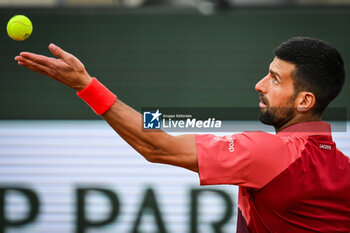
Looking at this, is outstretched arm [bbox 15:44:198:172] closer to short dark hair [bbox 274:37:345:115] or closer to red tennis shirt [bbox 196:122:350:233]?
red tennis shirt [bbox 196:122:350:233]

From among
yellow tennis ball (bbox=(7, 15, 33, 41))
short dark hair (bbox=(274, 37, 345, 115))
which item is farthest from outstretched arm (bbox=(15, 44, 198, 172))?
yellow tennis ball (bbox=(7, 15, 33, 41))

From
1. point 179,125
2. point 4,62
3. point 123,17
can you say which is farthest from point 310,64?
point 4,62

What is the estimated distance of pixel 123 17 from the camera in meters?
4.95

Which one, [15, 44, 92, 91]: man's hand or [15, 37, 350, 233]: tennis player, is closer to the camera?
[15, 44, 92, 91]: man's hand

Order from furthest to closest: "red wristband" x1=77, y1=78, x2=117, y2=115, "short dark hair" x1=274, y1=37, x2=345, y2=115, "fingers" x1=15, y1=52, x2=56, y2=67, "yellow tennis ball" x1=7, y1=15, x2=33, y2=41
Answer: "yellow tennis ball" x1=7, y1=15, x2=33, y2=41 → "short dark hair" x1=274, y1=37, x2=345, y2=115 → "red wristband" x1=77, y1=78, x2=117, y2=115 → "fingers" x1=15, y1=52, x2=56, y2=67

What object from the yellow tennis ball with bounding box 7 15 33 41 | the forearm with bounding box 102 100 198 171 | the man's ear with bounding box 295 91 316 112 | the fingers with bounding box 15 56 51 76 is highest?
the yellow tennis ball with bounding box 7 15 33 41

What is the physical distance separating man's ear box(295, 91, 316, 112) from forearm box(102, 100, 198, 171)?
62 centimetres

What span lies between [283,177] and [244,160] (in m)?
0.19

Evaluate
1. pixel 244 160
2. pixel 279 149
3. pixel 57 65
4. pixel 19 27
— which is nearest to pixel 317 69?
pixel 279 149

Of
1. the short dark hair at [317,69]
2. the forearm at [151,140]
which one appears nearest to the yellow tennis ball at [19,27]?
the forearm at [151,140]

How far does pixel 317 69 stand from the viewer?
2.05m

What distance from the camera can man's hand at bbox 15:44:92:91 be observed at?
169cm

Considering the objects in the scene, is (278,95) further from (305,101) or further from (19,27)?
(19,27)

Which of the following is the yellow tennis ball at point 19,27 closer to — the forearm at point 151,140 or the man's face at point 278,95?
the forearm at point 151,140
